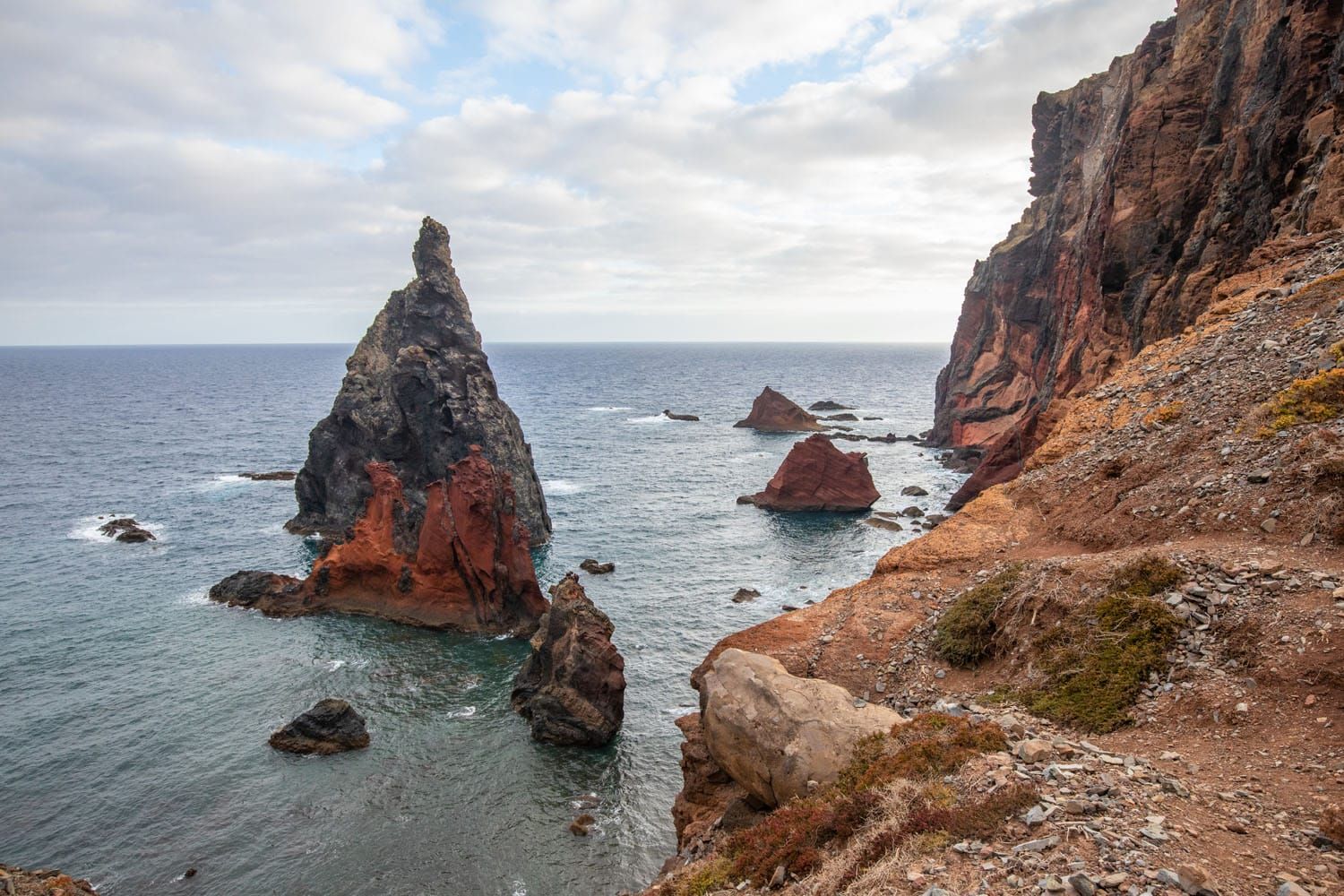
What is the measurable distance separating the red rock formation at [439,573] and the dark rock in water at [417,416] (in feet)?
7.58

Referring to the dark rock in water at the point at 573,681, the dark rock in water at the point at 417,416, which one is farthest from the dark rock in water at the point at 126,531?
the dark rock in water at the point at 573,681

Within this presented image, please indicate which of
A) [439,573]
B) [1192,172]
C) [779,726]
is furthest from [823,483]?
[779,726]

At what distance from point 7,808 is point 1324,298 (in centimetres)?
4919

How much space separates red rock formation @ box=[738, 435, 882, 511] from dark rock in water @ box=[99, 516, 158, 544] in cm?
5546

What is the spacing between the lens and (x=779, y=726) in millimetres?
15492

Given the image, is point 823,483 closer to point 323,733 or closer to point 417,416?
point 417,416

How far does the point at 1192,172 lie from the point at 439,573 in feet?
160

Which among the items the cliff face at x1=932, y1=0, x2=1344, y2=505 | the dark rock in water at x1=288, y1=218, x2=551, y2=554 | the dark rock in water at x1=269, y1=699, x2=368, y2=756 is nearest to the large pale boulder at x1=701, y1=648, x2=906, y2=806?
the cliff face at x1=932, y1=0, x2=1344, y2=505

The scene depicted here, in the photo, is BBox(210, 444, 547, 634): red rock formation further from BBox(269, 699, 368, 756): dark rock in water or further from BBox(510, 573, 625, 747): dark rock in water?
BBox(269, 699, 368, 756): dark rock in water

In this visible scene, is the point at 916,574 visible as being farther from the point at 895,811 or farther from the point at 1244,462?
the point at 895,811

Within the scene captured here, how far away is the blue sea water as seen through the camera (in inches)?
1089

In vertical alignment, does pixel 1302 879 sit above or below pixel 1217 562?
below

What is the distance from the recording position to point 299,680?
1587 inches

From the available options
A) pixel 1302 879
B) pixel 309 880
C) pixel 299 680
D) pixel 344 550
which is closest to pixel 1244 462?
pixel 1302 879
